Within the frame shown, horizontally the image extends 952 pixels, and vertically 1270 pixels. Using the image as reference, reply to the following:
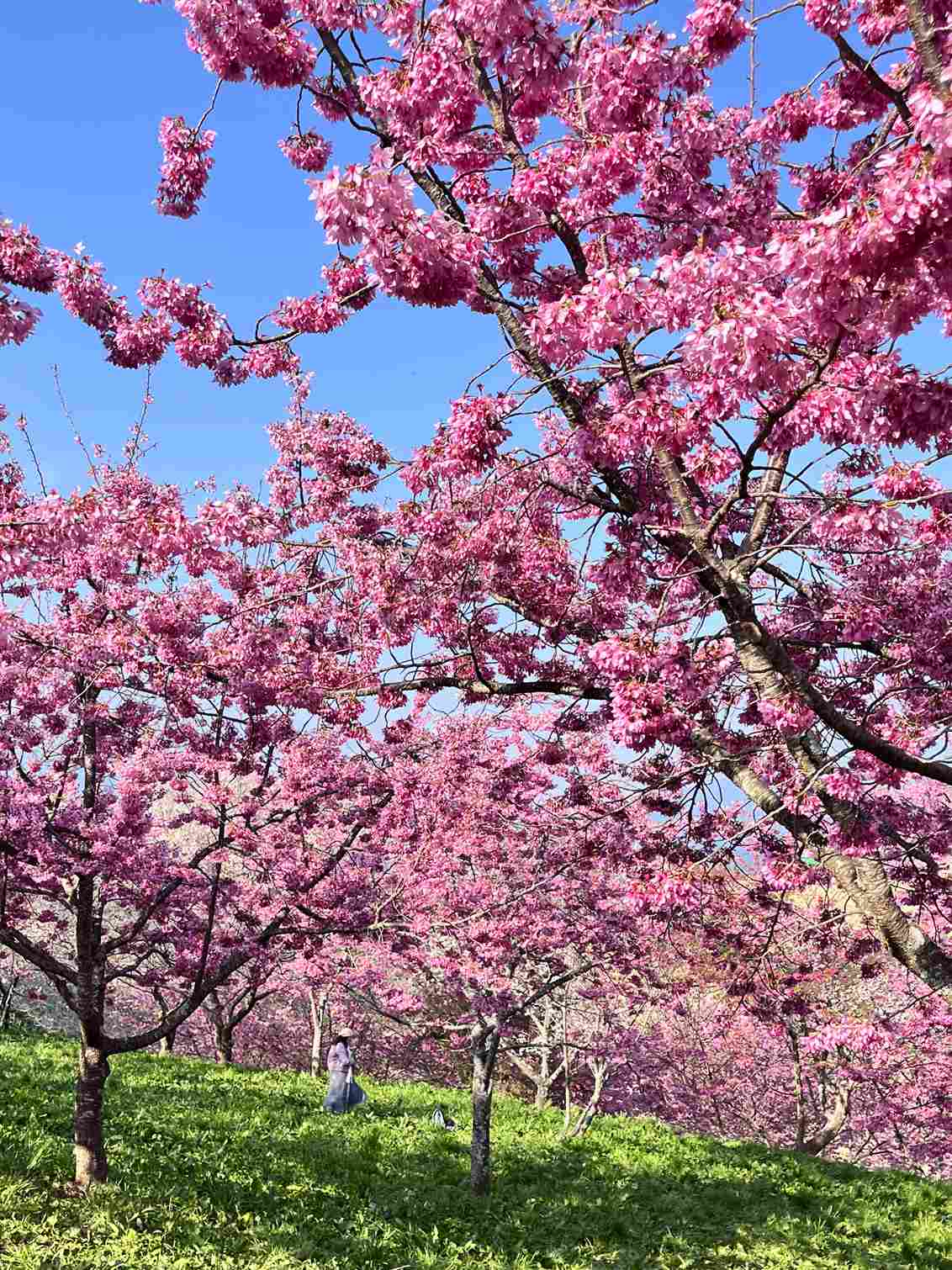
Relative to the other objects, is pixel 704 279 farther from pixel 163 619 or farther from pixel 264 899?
pixel 264 899

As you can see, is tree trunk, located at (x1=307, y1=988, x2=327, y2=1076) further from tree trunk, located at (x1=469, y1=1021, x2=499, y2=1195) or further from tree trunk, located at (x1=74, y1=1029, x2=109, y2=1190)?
tree trunk, located at (x1=74, y1=1029, x2=109, y2=1190)

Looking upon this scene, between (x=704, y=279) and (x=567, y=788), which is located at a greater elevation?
(x=704, y=279)

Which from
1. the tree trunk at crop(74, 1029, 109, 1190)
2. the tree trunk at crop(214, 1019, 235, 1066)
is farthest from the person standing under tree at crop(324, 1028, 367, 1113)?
the tree trunk at crop(214, 1019, 235, 1066)

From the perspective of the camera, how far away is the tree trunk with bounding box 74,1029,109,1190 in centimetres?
809

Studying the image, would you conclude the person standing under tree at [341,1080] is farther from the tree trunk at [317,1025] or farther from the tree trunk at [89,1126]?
the tree trunk at [317,1025]

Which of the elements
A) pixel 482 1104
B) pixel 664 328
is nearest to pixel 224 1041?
pixel 482 1104

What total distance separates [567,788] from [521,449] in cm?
534

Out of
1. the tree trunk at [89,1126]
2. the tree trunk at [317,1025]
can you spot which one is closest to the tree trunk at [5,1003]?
the tree trunk at [317,1025]

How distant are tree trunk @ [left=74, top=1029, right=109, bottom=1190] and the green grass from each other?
20 centimetres

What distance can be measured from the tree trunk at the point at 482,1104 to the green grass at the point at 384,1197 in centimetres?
26

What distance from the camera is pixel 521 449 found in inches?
217

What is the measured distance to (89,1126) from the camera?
26.6 ft

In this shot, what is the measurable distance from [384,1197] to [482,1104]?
172 cm

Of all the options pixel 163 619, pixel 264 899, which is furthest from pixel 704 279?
pixel 264 899
